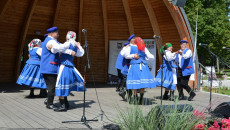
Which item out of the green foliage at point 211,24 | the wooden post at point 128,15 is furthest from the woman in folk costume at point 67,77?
the green foliage at point 211,24

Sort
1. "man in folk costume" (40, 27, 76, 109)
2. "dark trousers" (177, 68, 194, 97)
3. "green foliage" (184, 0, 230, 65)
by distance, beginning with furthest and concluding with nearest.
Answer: "green foliage" (184, 0, 230, 65) < "dark trousers" (177, 68, 194, 97) < "man in folk costume" (40, 27, 76, 109)

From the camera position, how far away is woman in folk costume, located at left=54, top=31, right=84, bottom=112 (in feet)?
18.7

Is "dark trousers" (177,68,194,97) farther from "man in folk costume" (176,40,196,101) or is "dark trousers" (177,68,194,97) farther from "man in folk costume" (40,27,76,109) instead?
"man in folk costume" (40,27,76,109)

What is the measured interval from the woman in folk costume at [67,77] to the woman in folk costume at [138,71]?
4.59 ft

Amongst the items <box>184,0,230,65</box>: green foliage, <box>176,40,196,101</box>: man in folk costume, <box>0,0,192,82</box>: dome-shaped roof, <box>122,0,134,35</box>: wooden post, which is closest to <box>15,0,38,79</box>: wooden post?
<box>0,0,192,82</box>: dome-shaped roof

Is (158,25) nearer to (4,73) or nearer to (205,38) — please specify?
(4,73)

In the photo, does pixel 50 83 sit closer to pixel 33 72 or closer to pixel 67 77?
pixel 67 77

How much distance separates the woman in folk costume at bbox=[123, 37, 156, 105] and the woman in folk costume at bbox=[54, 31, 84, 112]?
4.59ft

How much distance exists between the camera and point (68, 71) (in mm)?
5844

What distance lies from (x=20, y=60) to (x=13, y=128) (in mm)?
8234

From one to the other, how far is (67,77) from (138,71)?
1.90 metres

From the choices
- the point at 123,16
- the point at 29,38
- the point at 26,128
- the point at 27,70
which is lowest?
the point at 26,128

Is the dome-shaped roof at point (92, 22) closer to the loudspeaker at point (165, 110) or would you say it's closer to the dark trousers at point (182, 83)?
the dark trousers at point (182, 83)

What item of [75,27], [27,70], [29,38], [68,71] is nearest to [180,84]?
[68,71]
